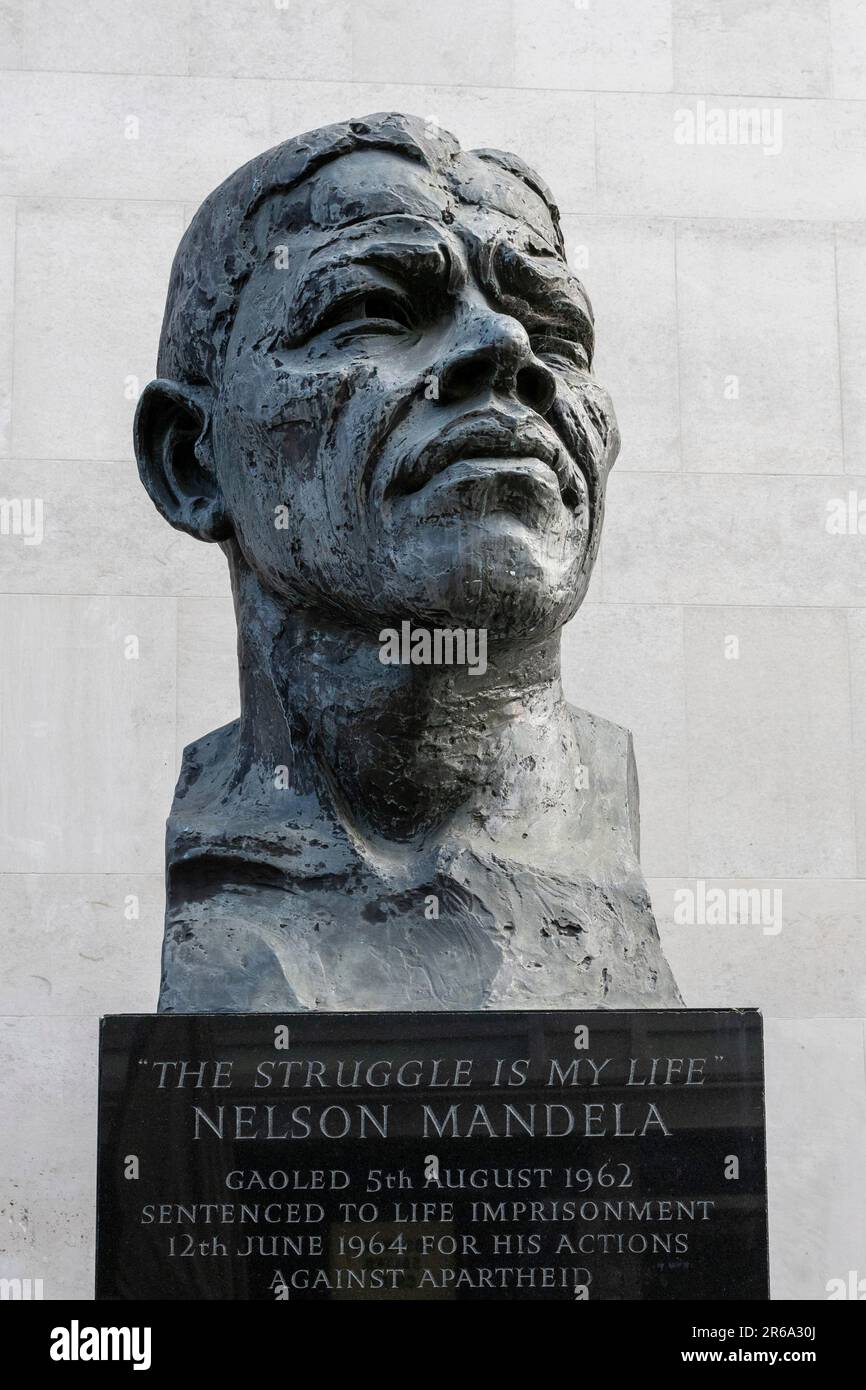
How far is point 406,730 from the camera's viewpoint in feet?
15.8

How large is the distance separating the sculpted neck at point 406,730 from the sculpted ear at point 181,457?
0.96 ft

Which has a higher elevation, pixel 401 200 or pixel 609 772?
pixel 401 200

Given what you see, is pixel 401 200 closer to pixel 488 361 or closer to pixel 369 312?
pixel 369 312

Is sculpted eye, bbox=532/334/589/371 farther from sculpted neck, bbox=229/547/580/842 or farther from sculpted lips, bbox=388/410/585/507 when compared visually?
sculpted neck, bbox=229/547/580/842

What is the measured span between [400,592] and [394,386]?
0.44m

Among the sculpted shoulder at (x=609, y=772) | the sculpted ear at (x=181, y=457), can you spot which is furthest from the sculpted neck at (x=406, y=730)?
the sculpted ear at (x=181, y=457)

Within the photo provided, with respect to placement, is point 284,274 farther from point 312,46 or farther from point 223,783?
point 312,46

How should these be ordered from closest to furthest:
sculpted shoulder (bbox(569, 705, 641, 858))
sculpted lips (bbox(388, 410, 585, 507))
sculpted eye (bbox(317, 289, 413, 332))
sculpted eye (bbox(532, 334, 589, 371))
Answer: sculpted lips (bbox(388, 410, 585, 507)) < sculpted eye (bbox(317, 289, 413, 332)) < sculpted eye (bbox(532, 334, 589, 371)) < sculpted shoulder (bbox(569, 705, 641, 858))

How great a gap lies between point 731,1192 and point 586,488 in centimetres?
155

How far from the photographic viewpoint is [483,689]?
484 centimetres


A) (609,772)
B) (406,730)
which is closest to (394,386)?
(406,730)

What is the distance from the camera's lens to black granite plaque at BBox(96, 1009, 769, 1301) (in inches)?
170

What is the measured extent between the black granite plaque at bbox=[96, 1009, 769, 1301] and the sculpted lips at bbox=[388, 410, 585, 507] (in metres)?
1.12

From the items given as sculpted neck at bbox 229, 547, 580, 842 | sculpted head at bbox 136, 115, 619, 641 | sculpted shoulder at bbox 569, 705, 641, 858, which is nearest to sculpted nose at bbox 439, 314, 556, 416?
sculpted head at bbox 136, 115, 619, 641
